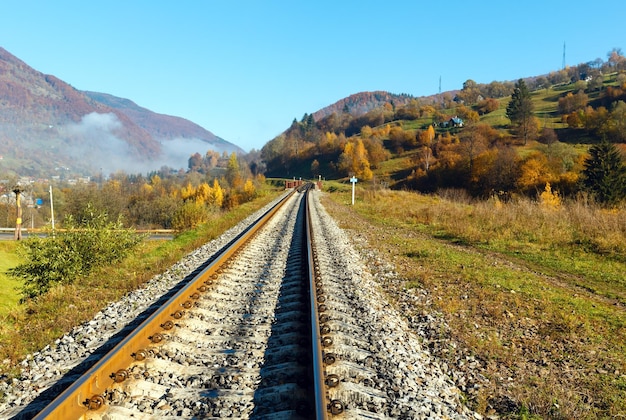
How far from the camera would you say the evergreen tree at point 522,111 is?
341 feet

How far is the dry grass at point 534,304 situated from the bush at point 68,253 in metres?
7.32

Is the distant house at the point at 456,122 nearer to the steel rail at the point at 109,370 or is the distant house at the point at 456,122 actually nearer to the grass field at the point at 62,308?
the grass field at the point at 62,308

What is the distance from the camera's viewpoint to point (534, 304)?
7.30 metres

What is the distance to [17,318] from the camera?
5.98 meters

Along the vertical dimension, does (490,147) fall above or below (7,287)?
above

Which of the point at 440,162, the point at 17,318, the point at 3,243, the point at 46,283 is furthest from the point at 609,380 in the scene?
the point at 440,162

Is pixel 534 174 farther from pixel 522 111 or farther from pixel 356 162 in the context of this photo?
pixel 522 111

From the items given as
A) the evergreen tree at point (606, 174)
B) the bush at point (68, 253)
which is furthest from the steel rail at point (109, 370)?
the evergreen tree at point (606, 174)

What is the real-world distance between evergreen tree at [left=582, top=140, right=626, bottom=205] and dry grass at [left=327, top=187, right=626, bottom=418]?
113 ft

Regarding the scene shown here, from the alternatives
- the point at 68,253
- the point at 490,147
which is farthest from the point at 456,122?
the point at 68,253

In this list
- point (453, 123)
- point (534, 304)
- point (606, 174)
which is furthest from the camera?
point (453, 123)

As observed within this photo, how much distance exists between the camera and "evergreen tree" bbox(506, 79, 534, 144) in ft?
341

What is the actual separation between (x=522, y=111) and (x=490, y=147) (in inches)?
986

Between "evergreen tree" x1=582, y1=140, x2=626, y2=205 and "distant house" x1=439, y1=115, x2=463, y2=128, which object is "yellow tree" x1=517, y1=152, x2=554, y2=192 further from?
"distant house" x1=439, y1=115, x2=463, y2=128
